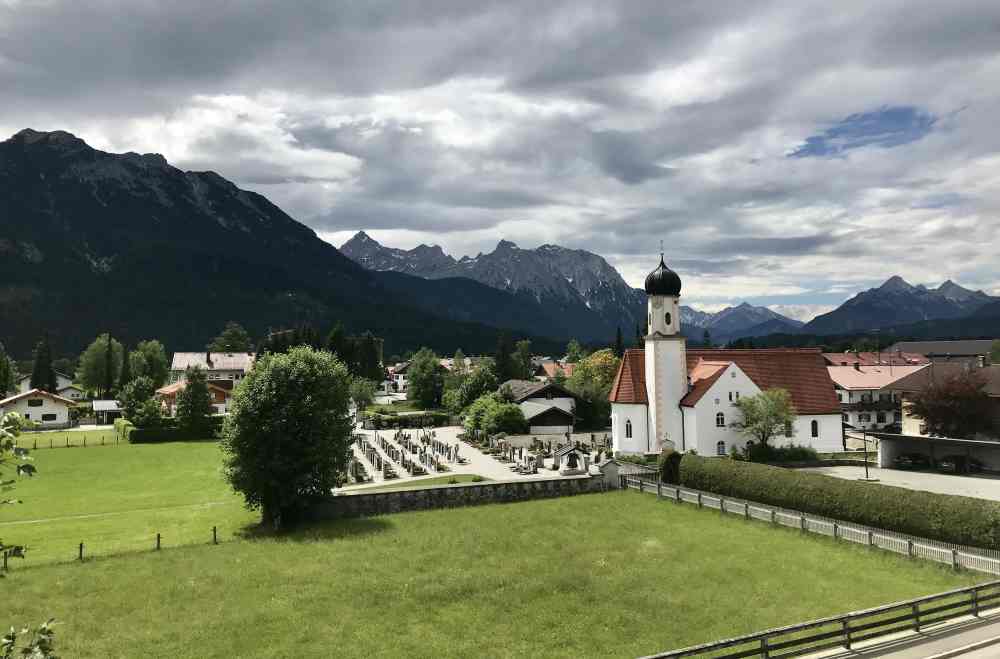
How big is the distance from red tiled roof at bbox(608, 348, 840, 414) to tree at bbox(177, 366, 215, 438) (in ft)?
158

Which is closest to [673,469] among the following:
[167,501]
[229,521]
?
[229,521]

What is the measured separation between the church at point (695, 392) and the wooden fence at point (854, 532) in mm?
13698

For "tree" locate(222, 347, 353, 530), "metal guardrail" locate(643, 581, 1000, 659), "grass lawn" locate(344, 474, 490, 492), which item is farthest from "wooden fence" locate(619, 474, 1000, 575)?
"tree" locate(222, 347, 353, 530)

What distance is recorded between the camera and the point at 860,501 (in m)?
30.8

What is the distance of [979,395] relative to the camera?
158 feet

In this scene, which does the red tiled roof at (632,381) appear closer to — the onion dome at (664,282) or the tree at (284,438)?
the onion dome at (664,282)

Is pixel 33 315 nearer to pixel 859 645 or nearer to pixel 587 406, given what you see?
pixel 587 406

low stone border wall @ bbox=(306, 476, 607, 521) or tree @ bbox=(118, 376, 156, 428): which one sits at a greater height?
tree @ bbox=(118, 376, 156, 428)

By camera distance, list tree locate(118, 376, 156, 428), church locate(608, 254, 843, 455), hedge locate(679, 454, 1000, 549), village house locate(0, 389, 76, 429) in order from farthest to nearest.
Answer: village house locate(0, 389, 76, 429) < tree locate(118, 376, 156, 428) < church locate(608, 254, 843, 455) < hedge locate(679, 454, 1000, 549)

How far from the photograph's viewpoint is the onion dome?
54.4 meters

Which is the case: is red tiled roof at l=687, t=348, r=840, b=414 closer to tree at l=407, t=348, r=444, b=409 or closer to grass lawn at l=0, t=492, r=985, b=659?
grass lawn at l=0, t=492, r=985, b=659

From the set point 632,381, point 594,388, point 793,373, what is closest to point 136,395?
point 594,388

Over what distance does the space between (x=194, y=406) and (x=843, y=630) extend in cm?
7355

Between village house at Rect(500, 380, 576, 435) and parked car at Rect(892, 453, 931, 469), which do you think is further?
village house at Rect(500, 380, 576, 435)
